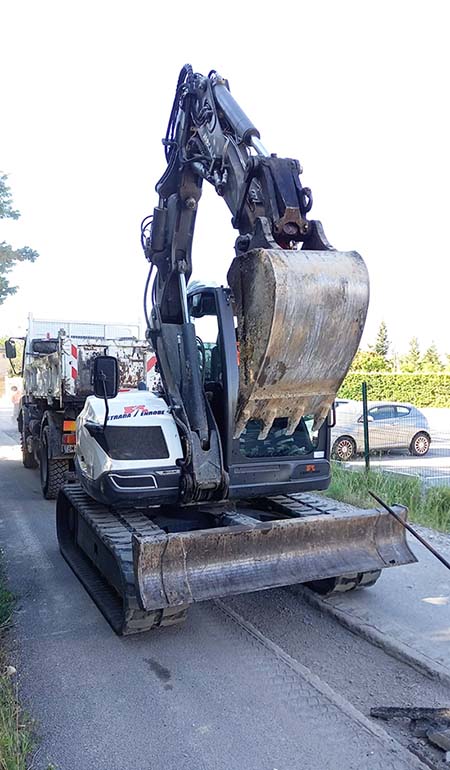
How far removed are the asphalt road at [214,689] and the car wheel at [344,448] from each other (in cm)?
845

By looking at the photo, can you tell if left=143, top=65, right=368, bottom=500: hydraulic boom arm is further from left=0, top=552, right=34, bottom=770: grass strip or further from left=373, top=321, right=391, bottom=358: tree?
left=373, top=321, right=391, bottom=358: tree

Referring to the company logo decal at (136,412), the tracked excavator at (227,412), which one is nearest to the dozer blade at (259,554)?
the tracked excavator at (227,412)

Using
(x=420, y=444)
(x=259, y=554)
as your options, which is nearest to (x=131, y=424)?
(x=259, y=554)

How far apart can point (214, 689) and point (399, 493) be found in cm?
563

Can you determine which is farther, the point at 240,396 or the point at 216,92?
the point at 216,92

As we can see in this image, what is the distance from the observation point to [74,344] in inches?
369

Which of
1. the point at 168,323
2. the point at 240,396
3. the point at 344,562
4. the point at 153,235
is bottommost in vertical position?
the point at 344,562

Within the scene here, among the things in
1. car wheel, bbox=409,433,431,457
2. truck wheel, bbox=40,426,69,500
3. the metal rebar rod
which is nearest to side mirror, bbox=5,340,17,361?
truck wheel, bbox=40,426,69,500

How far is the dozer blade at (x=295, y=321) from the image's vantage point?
157 inches

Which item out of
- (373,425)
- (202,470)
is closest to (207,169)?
(202,470)

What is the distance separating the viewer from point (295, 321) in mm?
4035

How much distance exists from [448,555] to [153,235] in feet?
14.8

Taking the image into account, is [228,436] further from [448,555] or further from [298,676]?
[448,555]

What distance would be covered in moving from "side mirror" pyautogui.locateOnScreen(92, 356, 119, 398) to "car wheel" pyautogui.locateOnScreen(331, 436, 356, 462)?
9.34 meters
